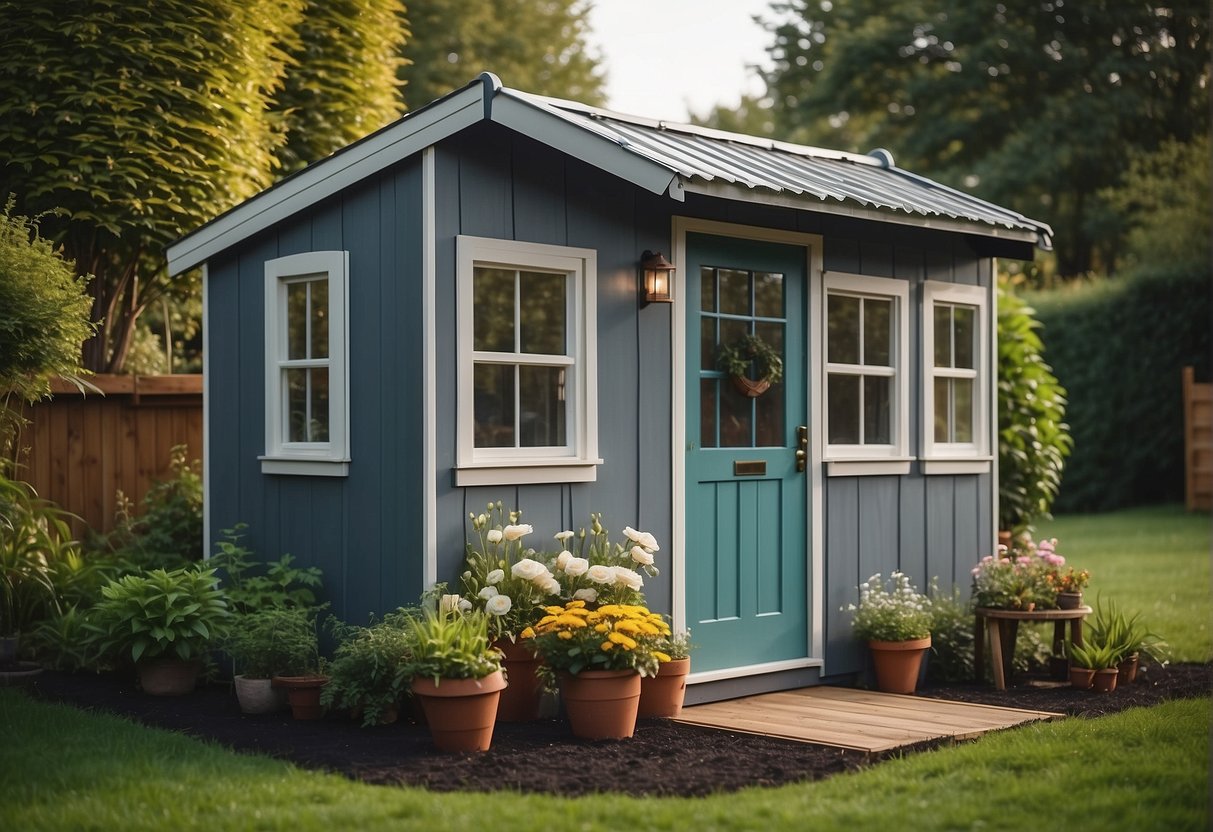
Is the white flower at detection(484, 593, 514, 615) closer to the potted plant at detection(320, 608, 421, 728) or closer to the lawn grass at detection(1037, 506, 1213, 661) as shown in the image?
the potted plant at detection(320, 608, 421, 728)

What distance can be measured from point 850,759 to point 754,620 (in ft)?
6.10

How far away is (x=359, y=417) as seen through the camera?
7.06m

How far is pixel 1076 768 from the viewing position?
18.3 ft

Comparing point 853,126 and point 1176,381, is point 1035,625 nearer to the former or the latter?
point 1176,381

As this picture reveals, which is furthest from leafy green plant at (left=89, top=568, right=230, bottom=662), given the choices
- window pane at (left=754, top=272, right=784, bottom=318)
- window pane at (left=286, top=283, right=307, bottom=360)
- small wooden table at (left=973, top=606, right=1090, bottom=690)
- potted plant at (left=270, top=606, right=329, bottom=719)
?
small wooden table at (left=973, top=606, right=1090, bottom=690)

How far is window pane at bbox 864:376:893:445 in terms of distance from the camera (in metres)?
8.42

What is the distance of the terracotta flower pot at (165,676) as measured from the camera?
7.25 metres

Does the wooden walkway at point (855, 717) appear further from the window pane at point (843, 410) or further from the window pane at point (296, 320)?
the window pane at point (296, 320)

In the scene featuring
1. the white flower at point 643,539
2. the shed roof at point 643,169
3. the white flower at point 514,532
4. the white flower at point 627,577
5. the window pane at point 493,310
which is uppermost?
the shed roof at point 643,169

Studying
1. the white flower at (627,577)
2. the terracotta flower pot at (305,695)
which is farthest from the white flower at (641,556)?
the terracotta flower pot at (305,695)

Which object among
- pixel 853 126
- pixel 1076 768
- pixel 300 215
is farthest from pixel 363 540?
pixel 853 126

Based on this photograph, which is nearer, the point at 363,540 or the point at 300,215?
the point at 363,540

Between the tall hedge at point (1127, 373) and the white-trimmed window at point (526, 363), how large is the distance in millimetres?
12249

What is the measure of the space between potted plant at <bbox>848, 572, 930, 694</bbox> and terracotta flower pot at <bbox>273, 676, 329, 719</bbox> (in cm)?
313
